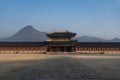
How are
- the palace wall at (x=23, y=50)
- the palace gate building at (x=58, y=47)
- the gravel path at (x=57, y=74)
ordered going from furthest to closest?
the palace wall at (x=23, y=50), the palace gate building at (x=58, y=47), the gravel path at (x=57, y=74)

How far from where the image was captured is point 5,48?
280 feet

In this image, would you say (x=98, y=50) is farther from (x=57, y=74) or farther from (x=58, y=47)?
(x=57, y=74)

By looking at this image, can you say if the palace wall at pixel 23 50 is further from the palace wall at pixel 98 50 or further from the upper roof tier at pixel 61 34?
the palace wall at pixel 98 50

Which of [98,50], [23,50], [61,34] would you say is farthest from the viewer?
[98,50]

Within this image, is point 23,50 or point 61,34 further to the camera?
point 61,34

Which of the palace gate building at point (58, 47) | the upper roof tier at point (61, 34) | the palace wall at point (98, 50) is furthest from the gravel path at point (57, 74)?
the upper roof tier at point (61, 34)

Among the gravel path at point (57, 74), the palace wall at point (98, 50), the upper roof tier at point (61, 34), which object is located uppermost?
the upper roof tier at point (61, 34)

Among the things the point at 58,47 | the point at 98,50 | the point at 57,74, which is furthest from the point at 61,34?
the point at 57,74

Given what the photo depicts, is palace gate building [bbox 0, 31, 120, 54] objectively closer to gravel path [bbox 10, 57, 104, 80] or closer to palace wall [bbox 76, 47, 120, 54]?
palace wall [bbox 76, 47, 120, 54]

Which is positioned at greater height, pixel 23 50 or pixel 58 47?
pixel 58 47

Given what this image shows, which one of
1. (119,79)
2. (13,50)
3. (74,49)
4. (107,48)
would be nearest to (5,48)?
(13,50)

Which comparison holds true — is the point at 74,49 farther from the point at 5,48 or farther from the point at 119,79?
the point at 119,79

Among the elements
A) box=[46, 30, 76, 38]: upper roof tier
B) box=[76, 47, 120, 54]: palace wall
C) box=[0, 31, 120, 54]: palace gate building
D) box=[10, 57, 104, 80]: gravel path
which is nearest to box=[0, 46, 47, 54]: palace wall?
box=[0, 31, 120, 54]: palace gate building

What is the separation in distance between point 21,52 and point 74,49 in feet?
51.6
